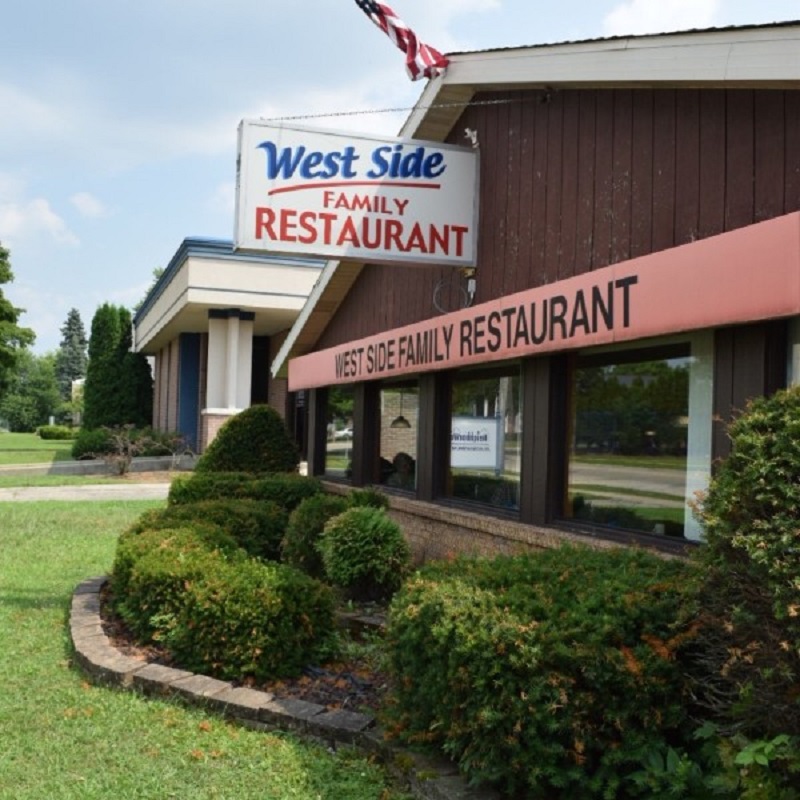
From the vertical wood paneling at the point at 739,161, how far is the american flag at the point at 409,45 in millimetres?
3313

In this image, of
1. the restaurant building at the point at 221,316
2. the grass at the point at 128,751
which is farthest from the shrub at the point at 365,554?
the restaurant building at the point at 221,316

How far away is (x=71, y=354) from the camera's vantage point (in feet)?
435

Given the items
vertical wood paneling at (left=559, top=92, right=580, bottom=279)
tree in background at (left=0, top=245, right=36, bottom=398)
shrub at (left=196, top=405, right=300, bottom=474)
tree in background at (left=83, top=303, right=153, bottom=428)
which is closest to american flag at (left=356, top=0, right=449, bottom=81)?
vertical wood paneling at (left=559, top=92, right=580, bottom=279)

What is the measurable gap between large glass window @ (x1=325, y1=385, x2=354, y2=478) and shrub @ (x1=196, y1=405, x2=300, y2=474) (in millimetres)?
564

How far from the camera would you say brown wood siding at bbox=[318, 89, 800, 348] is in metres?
5.16

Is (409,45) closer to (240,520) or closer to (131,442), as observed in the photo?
(240,520)

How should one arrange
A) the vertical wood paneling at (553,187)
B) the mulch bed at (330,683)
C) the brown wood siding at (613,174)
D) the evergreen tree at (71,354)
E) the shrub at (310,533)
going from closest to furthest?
the brown wood siding at (613,174) < the mulch bed at (330,683) < the vertical wood paneling at (553,187) < the shrub at (310,533) < the evergreen tree at (71,354)

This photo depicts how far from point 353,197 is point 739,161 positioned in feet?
11.1

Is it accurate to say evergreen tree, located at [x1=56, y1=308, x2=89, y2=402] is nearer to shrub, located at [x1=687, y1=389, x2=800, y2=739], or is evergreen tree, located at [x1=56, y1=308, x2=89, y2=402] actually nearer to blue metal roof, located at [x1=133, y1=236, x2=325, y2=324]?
blue metal roof, located at [x1=133, y1=236, x2=325, y2=324]

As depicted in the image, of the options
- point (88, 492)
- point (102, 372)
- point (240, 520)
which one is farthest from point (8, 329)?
point (240, 520)

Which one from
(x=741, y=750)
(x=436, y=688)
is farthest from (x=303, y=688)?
(x=741, y=750)

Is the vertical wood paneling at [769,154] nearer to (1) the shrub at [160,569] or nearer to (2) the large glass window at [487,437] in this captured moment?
(2) the large glass window at [487,437]

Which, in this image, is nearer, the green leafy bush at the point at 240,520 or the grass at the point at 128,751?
Result: the grass at the point at 128,751

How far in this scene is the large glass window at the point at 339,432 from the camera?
40.9ft
